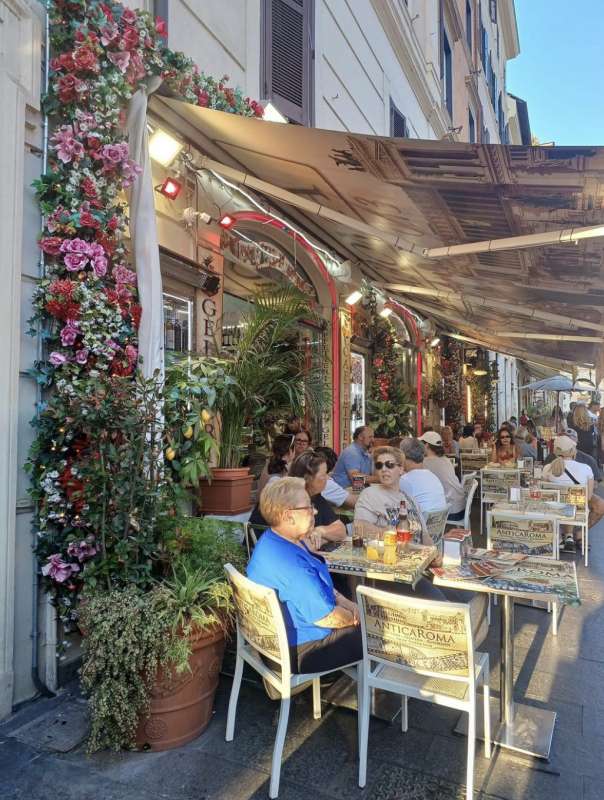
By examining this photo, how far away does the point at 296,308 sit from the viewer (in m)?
5.27

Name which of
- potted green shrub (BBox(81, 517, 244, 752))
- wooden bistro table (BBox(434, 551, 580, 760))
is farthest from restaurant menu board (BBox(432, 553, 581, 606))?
potted green shrub (BBox(81, 517, 244, 752))

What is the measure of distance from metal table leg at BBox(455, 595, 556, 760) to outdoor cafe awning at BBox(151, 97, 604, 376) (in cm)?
264

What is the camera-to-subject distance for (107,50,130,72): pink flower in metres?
3.42

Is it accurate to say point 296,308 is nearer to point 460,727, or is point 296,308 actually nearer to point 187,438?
point 187,438

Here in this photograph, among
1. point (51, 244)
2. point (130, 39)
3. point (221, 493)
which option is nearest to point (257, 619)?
point (221, 493)

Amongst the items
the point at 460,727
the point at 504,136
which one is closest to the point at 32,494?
the point at 460,727

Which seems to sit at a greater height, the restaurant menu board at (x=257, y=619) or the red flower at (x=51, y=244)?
the red flower at (x=51, y=244)

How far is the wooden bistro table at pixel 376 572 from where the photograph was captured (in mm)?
2961

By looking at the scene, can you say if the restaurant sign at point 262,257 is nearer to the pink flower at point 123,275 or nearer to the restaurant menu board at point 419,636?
the pink flower at point 123,275

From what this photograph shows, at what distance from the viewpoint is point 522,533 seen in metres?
4.75

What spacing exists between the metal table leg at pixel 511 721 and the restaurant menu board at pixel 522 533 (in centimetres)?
184

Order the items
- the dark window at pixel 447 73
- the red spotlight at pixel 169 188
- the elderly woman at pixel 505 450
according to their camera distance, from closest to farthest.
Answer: the red spotlight at pixel 169 188 → the elderly woman at pixel 505 450 → the dark window at pixel 447 73

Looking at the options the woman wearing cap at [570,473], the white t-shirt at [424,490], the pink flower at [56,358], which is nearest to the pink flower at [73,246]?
the pink flower at [56,358]

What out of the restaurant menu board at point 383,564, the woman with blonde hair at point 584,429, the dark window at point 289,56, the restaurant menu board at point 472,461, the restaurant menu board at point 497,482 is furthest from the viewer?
the woman with blonde hair at point 584,429
